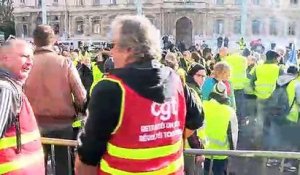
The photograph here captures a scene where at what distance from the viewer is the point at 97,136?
3016mm

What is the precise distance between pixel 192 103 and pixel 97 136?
0.73 m

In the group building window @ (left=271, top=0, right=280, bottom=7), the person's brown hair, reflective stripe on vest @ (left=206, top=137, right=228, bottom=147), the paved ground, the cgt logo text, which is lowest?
the paved ground

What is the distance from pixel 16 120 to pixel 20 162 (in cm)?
25

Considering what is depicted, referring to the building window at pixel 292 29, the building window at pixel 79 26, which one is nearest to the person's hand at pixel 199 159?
the building window at pixel 292 29

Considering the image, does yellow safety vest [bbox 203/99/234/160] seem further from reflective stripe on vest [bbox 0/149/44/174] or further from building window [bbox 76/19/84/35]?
building window [bbox 76/19/84/35]

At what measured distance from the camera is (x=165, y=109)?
124 inches

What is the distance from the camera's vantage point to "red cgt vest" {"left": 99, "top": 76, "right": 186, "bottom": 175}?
3.03 meters

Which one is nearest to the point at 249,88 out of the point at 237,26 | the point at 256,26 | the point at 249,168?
the point at 249,168

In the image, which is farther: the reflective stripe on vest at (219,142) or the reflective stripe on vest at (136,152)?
the reflective stripe on vest at (219,142)

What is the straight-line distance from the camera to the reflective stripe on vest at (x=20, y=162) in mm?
3295

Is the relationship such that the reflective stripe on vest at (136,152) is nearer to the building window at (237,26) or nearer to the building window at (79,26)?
the building window at (237,26)

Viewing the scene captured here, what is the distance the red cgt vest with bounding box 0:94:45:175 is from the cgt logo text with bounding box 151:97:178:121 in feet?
2.66

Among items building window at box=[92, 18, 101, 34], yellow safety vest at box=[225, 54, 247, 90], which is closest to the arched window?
building window at box=[92, 18, 101, 34]

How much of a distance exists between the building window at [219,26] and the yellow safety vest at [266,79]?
59.6 m
